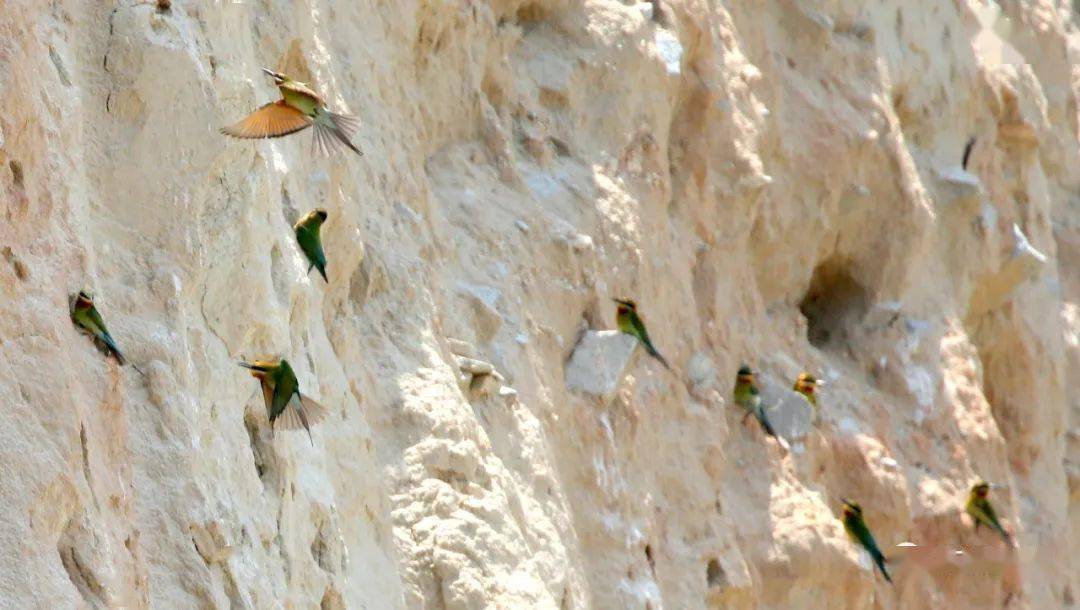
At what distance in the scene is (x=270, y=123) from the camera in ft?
9.94

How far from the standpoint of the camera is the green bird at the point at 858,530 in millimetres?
5813

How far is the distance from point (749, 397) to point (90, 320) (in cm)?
355

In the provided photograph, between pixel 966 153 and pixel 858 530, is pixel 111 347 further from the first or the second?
pixel 966 153

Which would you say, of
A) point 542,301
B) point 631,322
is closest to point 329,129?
point 542,301

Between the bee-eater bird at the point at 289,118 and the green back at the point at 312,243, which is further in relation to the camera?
the green back at the point at 312,243

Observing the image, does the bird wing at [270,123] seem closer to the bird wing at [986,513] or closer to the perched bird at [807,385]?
the perched bird at [807,385]

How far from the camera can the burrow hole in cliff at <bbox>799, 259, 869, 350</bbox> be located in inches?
269

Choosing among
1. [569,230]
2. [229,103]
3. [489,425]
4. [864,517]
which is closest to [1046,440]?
[864,517]

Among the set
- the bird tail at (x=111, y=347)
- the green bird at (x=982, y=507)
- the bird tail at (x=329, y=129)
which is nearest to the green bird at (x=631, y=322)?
the bird tail at (x=329, y=129)

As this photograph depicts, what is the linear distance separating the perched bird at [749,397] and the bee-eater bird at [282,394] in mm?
2922

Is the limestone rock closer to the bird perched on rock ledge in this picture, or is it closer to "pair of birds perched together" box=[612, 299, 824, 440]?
"pair of birds perched together" box=[612, 299, 824, 440]

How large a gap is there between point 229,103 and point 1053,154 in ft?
21.1

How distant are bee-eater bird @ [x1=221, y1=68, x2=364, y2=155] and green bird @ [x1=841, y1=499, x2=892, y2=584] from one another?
2947 millimetres

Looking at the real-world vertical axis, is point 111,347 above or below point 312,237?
above
